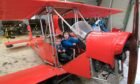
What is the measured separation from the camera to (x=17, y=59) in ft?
14.4

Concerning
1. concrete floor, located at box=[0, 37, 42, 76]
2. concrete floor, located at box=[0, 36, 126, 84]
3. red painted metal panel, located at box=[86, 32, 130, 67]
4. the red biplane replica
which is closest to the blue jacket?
the red biplane replica

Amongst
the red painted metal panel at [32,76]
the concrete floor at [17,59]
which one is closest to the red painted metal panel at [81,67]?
the red painted metal panel at [32,76]

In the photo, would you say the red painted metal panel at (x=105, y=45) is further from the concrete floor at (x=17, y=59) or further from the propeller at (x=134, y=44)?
the concrete floor at (x=17, y=59)

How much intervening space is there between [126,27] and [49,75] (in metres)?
6.31

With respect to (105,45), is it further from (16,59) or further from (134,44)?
(16,59)

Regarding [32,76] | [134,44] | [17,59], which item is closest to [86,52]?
[134,44]

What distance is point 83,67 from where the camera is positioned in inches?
93.7

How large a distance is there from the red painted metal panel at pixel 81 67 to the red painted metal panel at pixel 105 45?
0.56ft

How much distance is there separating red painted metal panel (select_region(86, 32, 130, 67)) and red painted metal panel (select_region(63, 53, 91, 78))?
0.56 feet

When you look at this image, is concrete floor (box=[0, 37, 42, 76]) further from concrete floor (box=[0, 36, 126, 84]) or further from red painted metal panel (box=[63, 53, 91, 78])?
red painted metal panel (box=[63, 53, 91, 78])

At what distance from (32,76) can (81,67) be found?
744 millimetres

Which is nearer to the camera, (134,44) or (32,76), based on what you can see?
(134,44)

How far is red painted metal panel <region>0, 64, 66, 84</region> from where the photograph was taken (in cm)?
236

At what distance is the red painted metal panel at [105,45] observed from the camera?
1879mm
